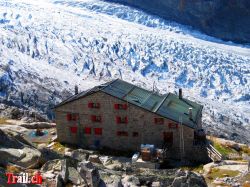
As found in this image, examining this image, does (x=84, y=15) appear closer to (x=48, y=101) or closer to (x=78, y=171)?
(x=48, y=101)

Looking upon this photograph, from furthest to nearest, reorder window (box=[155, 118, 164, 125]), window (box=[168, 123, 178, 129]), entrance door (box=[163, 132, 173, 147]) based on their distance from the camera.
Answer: entrance door (box=[163, 132, 173, 147]), window (box=[155, 118, 164, 125]), window (box=[168, 123, 178, 129])

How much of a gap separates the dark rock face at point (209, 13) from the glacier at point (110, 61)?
7.64 meters

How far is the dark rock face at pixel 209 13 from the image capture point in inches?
4446

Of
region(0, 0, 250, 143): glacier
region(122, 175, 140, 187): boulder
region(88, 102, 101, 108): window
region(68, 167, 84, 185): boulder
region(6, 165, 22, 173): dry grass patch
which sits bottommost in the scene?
region(0, 0, 250, 143): glacier

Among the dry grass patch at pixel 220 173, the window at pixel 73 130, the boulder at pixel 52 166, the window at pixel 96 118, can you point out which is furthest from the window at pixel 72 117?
the boulder at pixel 52 166

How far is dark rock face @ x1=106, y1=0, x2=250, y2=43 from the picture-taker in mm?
112938

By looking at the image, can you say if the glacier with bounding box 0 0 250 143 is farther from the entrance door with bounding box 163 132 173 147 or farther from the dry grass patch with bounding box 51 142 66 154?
the entrance door with bounding box 163 132 173 147

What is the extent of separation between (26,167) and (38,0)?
3800 inches

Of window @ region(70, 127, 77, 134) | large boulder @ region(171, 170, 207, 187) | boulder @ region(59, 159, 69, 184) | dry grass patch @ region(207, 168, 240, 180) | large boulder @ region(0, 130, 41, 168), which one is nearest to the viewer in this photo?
boulder @ region(59, 159, 69, 184)

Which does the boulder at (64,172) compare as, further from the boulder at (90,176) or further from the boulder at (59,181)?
the boulder at (90,176)

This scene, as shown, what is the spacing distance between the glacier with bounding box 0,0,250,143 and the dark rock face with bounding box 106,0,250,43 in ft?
25.1

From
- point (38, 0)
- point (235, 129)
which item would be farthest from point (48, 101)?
point (38, 0)

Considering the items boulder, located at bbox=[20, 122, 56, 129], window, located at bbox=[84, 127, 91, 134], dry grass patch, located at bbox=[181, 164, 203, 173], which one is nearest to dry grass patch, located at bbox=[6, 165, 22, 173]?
dry grass patch, located at bbox=[181, 164, 203, 173]

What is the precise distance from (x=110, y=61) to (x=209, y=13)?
125 feet
